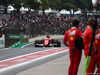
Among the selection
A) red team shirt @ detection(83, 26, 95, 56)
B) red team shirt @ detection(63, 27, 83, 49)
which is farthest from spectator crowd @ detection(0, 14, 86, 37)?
red team shirt @ detection(83, 26, 95, 56)

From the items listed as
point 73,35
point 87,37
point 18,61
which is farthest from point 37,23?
point 87,37

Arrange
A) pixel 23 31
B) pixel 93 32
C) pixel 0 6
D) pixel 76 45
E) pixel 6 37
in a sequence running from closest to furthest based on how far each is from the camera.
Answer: pixel 93 32 → pixel 76 45 → pixel 6 37 → pixel 23 31 → pixel 0 6

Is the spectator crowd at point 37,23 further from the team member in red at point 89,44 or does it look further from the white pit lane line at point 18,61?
the team member in red at point 89,44

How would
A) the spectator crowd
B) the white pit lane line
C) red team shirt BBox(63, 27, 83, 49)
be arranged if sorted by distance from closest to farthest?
1. red team shirt BBox(63, 27, 83, 49)
2. the white pit lane line
3. the spectator crowd

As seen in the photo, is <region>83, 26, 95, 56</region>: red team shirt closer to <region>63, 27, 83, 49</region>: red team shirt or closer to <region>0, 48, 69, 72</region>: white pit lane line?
<region>63, 27, 83, 49</region>: red team shirt

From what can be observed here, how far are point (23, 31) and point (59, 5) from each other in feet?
121

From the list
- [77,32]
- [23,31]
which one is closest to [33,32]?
[23,31]

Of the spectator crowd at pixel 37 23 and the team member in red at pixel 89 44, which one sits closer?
the team member in red at pixel 89 44

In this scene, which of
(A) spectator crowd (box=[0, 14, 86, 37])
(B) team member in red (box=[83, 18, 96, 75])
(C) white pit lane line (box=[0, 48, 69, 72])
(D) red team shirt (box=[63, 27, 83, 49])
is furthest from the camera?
(A) spectator crowd (box=[0, 14, 86, 37])

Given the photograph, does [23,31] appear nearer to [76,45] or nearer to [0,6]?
[0,6]

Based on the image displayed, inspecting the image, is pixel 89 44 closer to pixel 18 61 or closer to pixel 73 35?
pixel 73 35

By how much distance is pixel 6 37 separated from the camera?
89.7 feet

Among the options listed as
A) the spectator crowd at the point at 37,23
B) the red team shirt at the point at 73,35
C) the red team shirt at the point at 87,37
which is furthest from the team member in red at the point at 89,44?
the spectator crowd at the point at 37,23

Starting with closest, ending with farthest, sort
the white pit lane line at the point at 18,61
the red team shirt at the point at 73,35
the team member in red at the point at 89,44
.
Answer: the team member in red at the point at 89,44, the red team shirt at the point at 73,35, the white pit lane line at the point at 18,61
